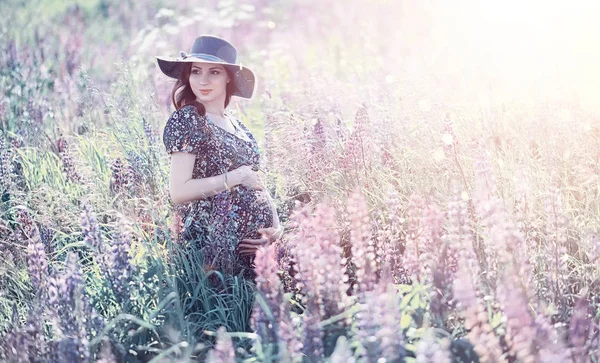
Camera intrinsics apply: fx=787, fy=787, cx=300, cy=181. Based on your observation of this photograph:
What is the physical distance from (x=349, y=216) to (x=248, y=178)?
81cm

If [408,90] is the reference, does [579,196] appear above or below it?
below

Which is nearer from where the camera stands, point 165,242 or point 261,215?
point 165,242

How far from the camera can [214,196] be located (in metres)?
3.72

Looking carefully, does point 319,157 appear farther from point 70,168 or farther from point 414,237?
point 70,168

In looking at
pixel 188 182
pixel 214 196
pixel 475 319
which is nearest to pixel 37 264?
pixel 188 182

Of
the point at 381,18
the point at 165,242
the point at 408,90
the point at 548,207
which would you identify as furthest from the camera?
the point at 381,18

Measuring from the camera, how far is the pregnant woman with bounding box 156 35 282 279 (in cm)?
361

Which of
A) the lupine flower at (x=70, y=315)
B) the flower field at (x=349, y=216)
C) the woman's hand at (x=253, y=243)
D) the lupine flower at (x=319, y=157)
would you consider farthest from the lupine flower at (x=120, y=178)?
the lupine flower at (x=70, y=315)

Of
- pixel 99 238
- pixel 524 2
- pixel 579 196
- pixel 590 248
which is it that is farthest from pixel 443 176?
pixel 524 2

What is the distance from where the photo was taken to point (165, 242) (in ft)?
11.2

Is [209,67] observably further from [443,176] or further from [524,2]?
[524,2]

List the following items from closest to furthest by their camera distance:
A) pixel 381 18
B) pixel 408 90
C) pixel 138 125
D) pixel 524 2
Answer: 1. pixel 408 90
2. pixel 138 125
3. pixel 524 2
4. pixel 381 18

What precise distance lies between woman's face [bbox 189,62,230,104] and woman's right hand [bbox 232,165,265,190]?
0.42 metres

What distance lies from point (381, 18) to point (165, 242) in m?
7.15
